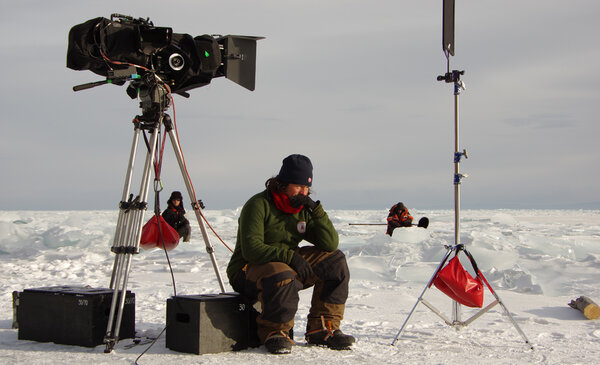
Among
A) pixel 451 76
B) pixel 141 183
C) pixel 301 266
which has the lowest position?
pixel 301 266

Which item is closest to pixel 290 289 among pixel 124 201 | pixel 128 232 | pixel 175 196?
pixel 128 232

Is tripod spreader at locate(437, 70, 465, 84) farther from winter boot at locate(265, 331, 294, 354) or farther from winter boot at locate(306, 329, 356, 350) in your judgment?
winter boot at locate(265, 331, 294, 354)

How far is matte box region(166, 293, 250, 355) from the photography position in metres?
3.05

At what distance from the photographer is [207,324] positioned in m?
3.08

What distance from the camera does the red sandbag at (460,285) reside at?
332cm

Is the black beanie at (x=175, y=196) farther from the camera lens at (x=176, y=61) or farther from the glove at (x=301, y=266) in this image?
the glove at (x=301, y=266)

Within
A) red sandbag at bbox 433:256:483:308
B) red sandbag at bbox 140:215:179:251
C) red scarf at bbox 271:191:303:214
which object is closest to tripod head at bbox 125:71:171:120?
red sandbag at bbox 140:215:179:251

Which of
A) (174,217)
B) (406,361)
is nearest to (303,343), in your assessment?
(406,361)

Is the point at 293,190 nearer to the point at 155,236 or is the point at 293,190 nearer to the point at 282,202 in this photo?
the point at 282,202

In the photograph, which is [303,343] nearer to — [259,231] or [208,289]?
[259,231]

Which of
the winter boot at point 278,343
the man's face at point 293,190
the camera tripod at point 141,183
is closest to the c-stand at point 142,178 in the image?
the camera tripod at point 141,183

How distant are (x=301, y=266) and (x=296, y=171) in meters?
0.57

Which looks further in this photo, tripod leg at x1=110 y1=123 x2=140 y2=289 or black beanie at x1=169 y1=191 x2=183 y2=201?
black beanie at x1=169 y1=191 x2=183 y2=201

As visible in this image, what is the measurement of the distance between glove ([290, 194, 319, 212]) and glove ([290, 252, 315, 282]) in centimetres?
31
